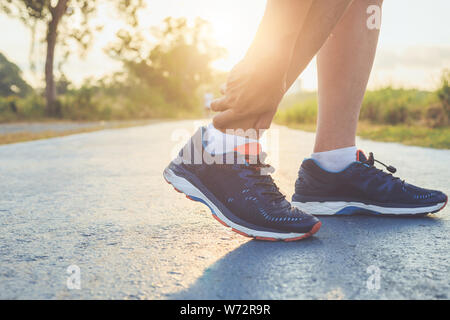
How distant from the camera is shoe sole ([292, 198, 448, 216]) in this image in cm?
134

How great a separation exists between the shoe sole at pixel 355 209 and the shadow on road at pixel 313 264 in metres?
0.08

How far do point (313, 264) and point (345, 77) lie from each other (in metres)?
0.81

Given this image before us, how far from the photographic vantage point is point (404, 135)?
5.21m

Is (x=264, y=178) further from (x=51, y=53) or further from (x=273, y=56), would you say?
(x=51, y=53)

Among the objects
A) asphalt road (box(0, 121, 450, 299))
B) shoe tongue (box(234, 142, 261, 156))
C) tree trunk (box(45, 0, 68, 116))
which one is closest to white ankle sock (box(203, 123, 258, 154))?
shoe tongue (box(234, 142, 261, 156))

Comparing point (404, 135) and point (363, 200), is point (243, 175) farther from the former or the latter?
point (404, 135)

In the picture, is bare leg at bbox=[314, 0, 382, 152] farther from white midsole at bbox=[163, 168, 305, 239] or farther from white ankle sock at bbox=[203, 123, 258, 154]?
white midsole at bbox=[163, 168, 305, 239]

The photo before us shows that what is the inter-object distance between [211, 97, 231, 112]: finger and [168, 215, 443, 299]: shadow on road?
0.42m

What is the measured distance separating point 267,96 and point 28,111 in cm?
1462

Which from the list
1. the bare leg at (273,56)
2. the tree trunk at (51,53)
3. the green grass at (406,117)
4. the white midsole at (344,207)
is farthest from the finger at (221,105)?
the tree trunk at (51,53)

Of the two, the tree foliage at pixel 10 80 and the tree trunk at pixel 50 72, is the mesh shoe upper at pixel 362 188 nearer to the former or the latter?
the tree trunk at pixel 50 72

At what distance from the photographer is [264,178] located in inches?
46.8

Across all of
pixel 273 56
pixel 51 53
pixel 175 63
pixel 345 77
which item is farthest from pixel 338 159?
pixel 175 63

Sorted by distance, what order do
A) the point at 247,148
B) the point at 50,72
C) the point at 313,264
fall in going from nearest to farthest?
the point at 313,264 → the point at 247,148 → the point at 50,72
